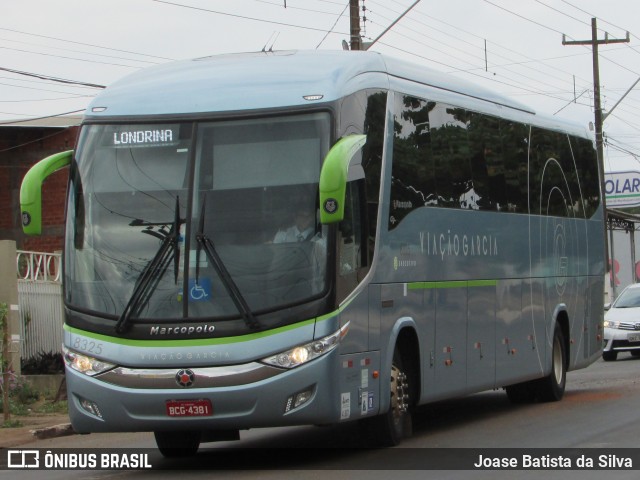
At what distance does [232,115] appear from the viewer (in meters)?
11.5

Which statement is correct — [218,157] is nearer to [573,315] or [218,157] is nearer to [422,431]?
[422,431]

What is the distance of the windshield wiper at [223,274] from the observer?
35.8 feet

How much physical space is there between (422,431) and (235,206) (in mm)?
4573

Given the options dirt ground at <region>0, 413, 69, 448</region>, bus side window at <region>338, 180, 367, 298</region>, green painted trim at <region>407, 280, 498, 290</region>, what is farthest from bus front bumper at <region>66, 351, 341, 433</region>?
dirt ground at <region>0, 413, 69, 448</region>

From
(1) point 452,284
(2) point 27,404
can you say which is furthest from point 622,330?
(1) point 452,284

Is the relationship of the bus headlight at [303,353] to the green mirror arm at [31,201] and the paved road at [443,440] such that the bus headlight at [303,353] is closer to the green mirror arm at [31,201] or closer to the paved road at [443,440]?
the paved road at [443,440]

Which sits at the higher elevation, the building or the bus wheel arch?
the building

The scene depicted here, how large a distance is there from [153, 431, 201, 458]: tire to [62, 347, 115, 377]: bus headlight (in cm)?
158

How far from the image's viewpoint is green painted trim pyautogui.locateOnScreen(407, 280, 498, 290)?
44.0 feet

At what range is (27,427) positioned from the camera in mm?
16844

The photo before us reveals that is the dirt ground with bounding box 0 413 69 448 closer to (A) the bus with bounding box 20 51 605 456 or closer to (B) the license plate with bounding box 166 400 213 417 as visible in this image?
(A) the bus with bounding box 20 51 605 456

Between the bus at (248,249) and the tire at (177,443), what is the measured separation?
0.07ft

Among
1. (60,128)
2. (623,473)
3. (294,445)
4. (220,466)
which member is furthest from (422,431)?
(60,128)

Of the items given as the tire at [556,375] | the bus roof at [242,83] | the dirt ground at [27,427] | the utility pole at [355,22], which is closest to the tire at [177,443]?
the dirt ground at [27,427]
